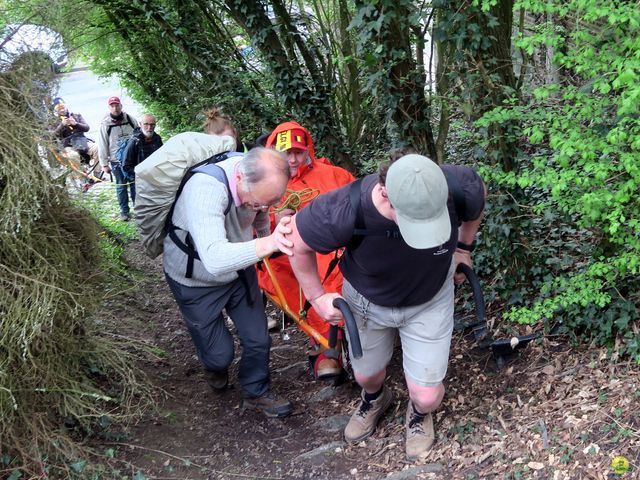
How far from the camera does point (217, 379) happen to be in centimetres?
470

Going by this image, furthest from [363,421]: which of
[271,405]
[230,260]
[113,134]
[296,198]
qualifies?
[113,134]

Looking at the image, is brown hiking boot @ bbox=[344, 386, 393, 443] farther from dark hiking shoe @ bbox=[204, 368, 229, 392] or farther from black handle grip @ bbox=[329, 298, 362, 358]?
dark hiking shoe @ bbox=[204, 368, 229, 392]

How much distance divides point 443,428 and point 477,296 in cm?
93

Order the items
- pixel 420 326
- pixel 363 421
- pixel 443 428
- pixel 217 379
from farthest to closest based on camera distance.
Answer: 1. pixel 217 379
2. pixel 363 421
3. pixel 443 428
4. pixel 420 326

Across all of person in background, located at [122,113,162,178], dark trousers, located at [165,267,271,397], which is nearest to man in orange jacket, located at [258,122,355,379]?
dark trousers, located at [165,267,271,397]

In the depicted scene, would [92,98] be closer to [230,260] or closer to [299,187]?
[299,187]

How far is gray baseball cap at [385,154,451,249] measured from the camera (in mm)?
2754

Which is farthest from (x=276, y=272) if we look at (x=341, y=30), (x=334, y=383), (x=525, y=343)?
(x=341, y=30)

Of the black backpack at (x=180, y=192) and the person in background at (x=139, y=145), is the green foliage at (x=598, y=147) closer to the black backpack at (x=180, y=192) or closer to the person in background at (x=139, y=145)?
the black backpack at (x=180, y=192)

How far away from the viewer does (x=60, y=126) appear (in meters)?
3.69

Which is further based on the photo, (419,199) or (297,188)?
(297,188)

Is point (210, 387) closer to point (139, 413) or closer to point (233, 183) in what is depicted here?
point (139, 413)

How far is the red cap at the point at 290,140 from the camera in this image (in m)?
5.05

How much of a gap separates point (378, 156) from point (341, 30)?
78.9 inches
